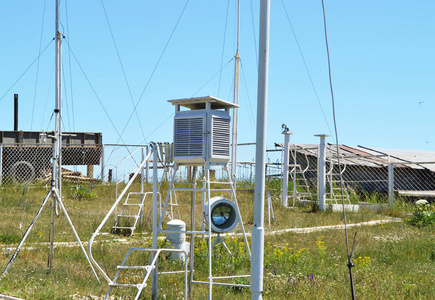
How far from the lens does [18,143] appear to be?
69.9 ft

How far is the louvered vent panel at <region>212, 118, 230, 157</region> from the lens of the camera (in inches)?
287

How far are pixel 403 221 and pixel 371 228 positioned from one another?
2.02 meters

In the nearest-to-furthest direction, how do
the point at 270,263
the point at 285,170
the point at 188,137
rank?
the point at 188,137 → the point at 270,263 → the point at 285,170

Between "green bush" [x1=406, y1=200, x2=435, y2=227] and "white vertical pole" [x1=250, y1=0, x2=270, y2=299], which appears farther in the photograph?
"green bush" [x1=406, y1=200, x2=435, y2=227]

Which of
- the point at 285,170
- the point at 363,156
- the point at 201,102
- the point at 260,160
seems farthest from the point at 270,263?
the point at 363,156

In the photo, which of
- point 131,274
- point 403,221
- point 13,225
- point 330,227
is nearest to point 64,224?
point 13,225

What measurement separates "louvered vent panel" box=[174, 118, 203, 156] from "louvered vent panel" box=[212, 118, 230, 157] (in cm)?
20

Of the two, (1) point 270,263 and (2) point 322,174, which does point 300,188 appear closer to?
(2) point 322,174

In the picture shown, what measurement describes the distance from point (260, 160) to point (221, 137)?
1652 millimetres

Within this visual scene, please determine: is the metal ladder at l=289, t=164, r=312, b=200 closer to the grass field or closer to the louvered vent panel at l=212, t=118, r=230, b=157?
the grass field

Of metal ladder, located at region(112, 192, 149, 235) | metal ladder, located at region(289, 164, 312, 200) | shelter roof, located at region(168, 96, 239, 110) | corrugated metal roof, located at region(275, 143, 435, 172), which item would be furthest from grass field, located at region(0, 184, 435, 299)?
corrugated metal roof, located at region(275, 143, 435, 172)

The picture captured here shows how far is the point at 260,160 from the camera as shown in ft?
19.1

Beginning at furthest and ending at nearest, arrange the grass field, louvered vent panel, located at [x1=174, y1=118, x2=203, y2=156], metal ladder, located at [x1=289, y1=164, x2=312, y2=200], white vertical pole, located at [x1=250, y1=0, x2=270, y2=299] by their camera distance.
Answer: metal ladder, located at [x1=289, y1=164, x2=312, y2=200] < the grass field < louvered vent panel, located at [x1=174, y1=118, x2=203, y2=156] < white vertical pole, located at [x1=250, y1=0, x2=270, y2=299]

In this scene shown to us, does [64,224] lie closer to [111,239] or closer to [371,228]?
[111,239]
